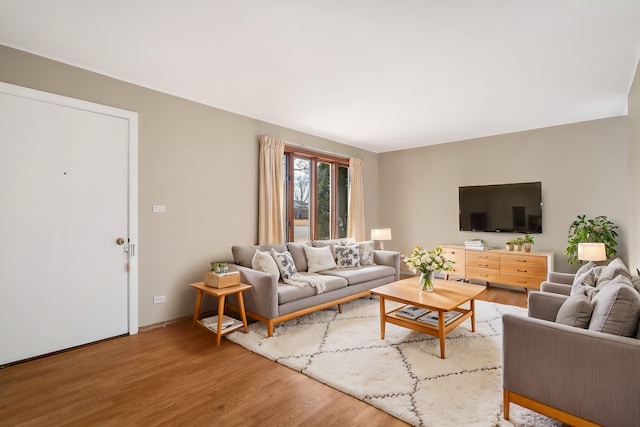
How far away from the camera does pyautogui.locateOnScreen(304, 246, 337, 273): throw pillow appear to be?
15.0 feet

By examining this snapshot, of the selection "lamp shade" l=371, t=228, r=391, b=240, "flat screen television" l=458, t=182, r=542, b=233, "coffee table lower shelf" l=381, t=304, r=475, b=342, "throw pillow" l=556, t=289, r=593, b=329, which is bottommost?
"coffee table lower shelf" l=381, t=304, r=475, b=342

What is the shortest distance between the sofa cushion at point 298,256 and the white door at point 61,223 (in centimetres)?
202

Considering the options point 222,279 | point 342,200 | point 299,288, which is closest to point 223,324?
point 222,279

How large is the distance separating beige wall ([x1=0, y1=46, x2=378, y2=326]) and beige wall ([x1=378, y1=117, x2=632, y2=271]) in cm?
349

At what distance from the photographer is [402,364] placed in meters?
2.73

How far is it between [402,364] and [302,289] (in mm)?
1392

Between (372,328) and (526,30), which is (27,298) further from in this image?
(526,30)

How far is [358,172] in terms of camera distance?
658cm

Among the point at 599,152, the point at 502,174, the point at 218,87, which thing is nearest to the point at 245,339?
the point at 218,87

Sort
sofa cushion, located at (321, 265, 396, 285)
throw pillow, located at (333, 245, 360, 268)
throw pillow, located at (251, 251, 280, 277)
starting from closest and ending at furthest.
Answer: throw pillow, located at (251, 251, 280, 277) < sofa cushion, located at (321, 265, 396, 285) < throw pillow, located at (333, 245, 360, 268)

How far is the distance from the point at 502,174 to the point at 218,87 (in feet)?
16.0

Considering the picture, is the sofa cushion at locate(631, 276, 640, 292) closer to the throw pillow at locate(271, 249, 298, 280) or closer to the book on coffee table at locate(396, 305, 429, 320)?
the book on coffee table at locate(396, 305, 429, 320)

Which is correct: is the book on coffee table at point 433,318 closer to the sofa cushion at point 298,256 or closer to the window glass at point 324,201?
the sofa cushion at point 298,256

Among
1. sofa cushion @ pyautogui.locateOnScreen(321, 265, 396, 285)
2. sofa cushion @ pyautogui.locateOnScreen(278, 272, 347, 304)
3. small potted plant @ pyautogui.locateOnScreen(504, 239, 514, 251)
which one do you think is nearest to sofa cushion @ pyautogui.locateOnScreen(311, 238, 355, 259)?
sofa cushion @ pyautogui.locateOnScreen(321, 265, 396, 285)
